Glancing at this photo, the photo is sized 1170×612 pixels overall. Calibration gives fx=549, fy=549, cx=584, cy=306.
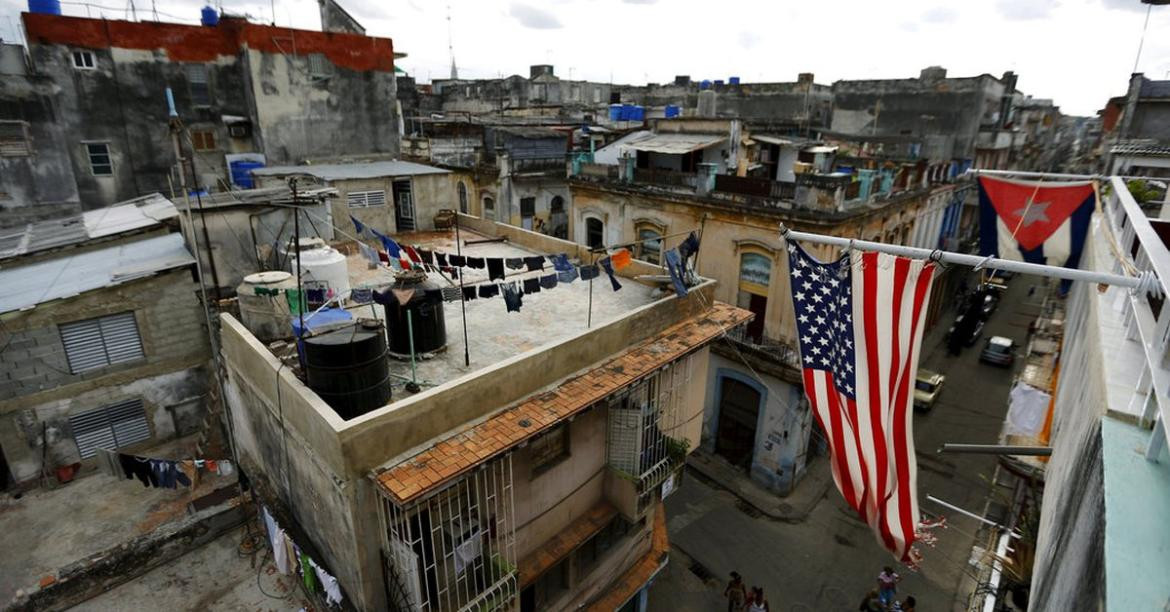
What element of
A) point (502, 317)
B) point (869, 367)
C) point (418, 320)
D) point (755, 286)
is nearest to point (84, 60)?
point (502, 317)

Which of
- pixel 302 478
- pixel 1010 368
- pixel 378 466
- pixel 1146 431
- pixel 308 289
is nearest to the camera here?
pixel 1146 431

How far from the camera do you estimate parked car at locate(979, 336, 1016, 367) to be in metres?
29.7

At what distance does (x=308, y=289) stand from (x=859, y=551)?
61.3ft

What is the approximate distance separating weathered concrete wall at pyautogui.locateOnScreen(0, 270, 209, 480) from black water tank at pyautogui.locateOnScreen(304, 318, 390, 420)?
6.57 m

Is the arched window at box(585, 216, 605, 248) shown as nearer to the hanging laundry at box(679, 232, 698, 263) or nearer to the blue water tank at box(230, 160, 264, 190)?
the hanging laundry at box(679, 232, 698, 263)

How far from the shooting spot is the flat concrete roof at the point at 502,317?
35.2 ft

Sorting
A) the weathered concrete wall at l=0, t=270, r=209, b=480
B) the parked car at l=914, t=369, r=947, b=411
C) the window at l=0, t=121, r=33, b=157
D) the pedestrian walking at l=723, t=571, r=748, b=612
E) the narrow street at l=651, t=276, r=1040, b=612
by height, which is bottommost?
the narrow street at l=651, t=276, r=1040, b=612

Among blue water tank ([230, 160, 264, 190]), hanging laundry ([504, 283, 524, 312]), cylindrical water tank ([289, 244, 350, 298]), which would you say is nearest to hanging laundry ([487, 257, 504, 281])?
hanging laundry ([504, 283, 524, 312])

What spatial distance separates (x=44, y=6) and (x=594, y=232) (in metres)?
23.0

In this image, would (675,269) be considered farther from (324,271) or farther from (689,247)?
(324,271)

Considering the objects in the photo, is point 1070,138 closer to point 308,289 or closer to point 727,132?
point 727,132

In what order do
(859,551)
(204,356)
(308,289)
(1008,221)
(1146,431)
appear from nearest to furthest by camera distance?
(1146,431) < (308,289) < (1008,221) < (204,356) < (859,551)

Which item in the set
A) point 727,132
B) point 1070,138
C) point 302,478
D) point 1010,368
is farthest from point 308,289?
point 1070,138

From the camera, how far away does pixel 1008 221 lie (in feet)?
40.0
